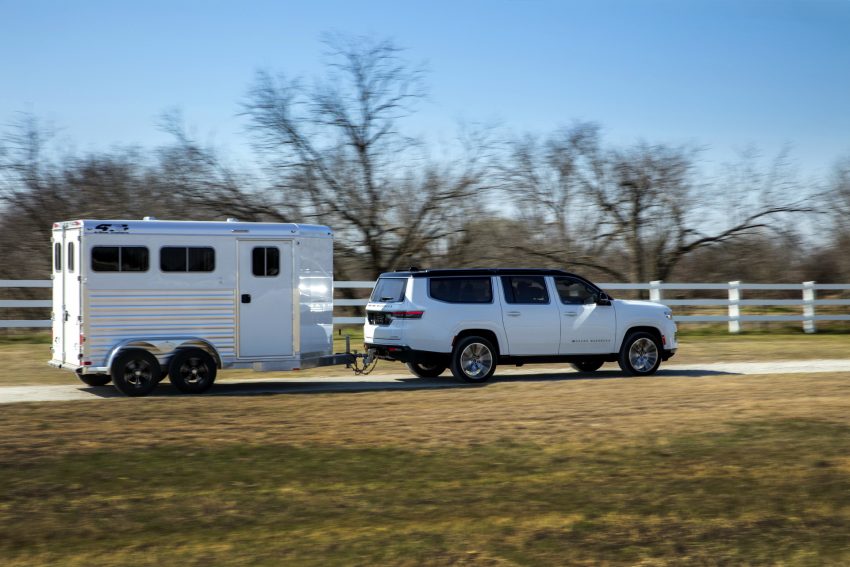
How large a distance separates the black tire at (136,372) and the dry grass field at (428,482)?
605 millimetres

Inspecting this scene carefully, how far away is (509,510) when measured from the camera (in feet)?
27.3

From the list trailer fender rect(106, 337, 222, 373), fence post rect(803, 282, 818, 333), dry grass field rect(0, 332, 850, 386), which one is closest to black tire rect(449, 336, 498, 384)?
dry grass field rect(0, 332, 850, 386)

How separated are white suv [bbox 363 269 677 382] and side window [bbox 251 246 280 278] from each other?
6.60 ft

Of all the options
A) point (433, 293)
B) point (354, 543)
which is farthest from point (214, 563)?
point (433, 293)

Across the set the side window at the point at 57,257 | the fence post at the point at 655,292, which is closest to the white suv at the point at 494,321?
the side window at the point at 57,257

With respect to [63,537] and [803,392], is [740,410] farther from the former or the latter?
[63,537]

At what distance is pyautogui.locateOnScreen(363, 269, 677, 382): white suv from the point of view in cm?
1648

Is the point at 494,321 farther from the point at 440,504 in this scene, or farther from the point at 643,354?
the point at 440,504

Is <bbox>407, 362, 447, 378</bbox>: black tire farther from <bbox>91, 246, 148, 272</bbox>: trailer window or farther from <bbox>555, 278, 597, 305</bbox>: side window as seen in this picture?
<bbox>91, 246, 148, 272</bbox>: trailer window

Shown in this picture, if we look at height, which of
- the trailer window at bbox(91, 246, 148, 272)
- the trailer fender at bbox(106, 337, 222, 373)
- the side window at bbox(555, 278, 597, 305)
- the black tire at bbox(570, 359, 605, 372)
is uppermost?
the trailer window at bbox(91, 246, 148, 272)

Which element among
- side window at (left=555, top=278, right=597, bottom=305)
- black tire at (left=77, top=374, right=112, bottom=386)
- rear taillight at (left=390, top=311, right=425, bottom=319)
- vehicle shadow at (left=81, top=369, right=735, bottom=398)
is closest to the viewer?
vehicle shadow at (left=81, top=369, right=735, bottom=398)

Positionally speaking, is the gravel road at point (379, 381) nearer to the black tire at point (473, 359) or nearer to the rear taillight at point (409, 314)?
the black tire at point (473, 359)

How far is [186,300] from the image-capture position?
15.1 meters

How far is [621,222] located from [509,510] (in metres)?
29.2
